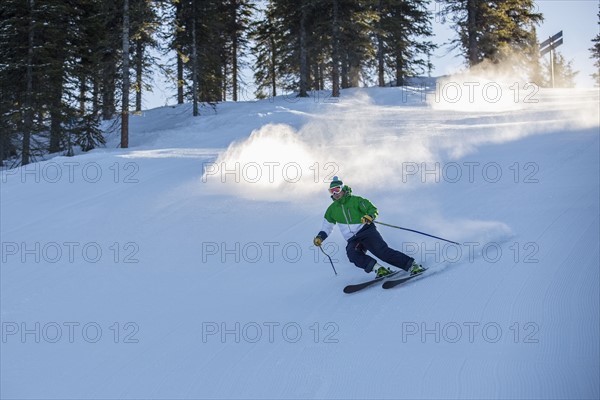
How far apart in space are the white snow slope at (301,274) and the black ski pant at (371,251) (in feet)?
1.17

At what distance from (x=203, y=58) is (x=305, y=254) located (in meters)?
20.9

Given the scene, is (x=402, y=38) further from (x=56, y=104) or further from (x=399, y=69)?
(x=56, y=104)

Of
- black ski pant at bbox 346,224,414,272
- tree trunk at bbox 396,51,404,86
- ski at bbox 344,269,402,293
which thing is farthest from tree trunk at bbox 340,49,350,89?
ski at bbox 344,269,402,293

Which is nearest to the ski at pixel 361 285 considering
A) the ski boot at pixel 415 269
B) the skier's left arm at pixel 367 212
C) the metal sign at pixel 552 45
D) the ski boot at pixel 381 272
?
the ski boot at pixel 381 272

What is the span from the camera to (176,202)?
10.2m

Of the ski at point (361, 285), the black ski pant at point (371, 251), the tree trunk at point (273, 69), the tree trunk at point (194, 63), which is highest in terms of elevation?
the tree trunk at point (273, 69)

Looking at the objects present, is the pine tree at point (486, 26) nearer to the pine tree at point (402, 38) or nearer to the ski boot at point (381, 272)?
the pine tree at point (402, 38)

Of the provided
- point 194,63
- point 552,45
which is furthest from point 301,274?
point 552,45

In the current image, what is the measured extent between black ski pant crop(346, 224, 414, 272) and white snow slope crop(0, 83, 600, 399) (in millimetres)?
356

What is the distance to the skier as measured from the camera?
6511mm

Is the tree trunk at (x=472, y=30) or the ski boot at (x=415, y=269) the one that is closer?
the ski boot at (x=415, y=269)

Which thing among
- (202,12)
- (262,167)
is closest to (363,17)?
(202,12)

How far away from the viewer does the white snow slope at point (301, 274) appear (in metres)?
4.43

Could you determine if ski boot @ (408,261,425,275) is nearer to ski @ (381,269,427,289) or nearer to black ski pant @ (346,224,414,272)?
black ski pant @ (346,224,414,272)
